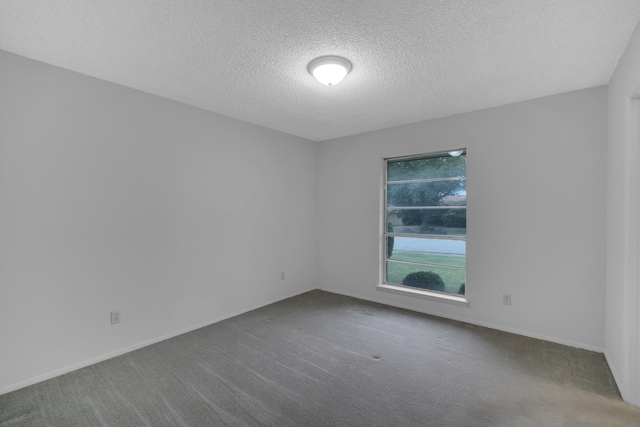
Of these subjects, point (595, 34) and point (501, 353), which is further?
point (501, 353)

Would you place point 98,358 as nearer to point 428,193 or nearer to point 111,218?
point 111,218

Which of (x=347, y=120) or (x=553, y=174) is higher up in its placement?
(x=347, y=120)

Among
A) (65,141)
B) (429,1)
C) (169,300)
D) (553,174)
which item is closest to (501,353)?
(553,174)

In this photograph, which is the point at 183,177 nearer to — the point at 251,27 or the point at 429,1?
the point at 251,27

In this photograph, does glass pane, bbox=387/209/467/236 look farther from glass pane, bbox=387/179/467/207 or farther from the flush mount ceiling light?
the flush mount ceiling light

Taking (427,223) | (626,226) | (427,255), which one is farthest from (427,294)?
(626,226)

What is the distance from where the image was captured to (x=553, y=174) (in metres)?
2.93

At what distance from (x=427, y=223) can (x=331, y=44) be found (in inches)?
108

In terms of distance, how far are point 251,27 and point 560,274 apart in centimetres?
359

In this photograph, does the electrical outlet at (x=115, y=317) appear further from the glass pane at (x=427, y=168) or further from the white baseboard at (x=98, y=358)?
the glass pane at (x=427, y=168)

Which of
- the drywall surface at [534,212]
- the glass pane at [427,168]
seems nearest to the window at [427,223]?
the glass pane at [427,168]

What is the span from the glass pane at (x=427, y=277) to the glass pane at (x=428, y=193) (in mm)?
895

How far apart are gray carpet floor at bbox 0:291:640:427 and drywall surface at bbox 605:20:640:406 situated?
0.80 ft

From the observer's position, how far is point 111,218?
264cm
